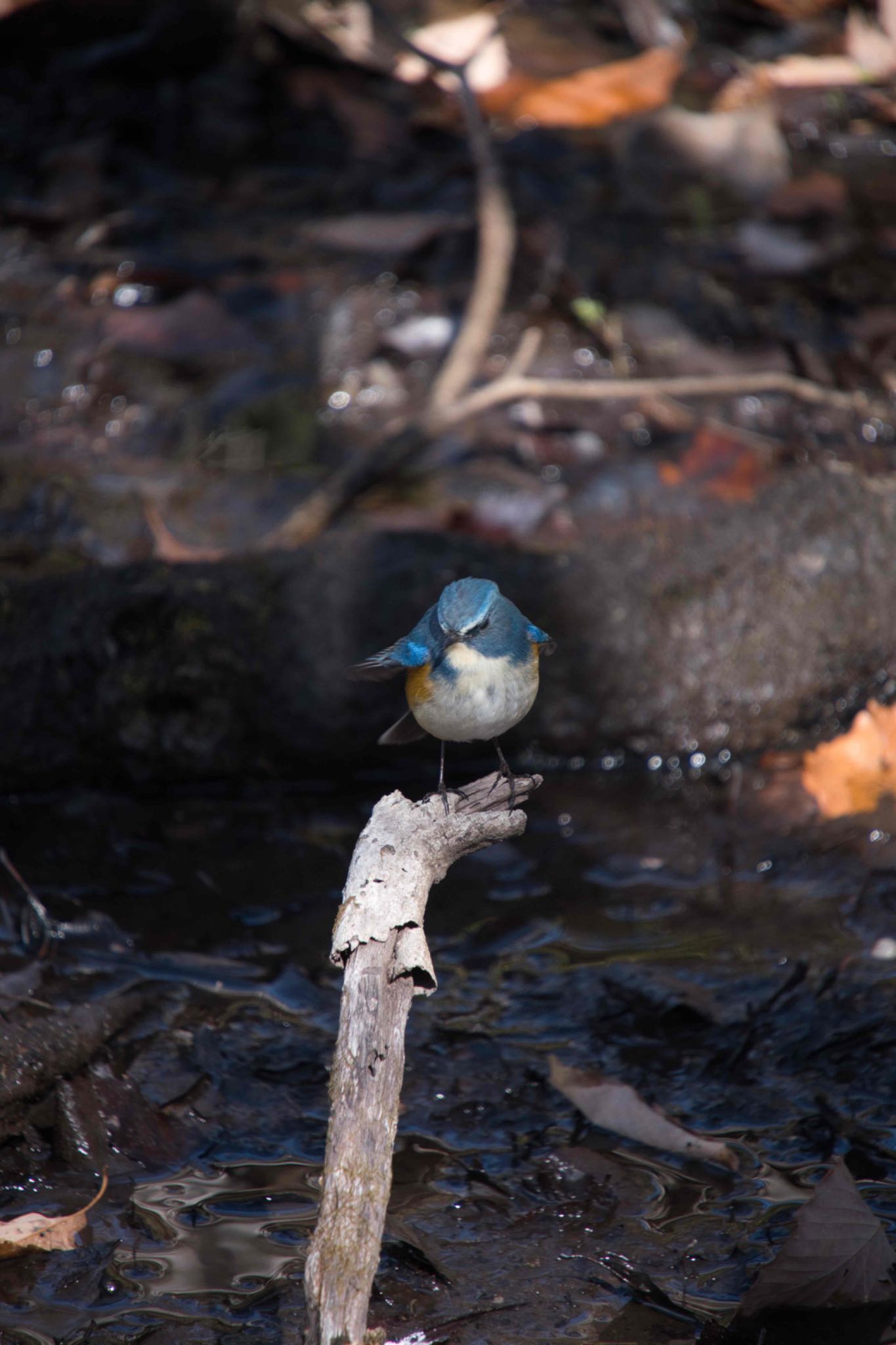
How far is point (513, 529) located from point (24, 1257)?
4096mm

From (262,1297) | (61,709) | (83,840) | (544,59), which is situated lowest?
(83,840)

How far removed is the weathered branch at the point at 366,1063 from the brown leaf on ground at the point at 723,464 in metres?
4.34

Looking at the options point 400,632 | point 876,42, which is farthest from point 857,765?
point 876,42

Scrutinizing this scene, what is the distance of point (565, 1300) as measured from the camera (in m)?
3.12

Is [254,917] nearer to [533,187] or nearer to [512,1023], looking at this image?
[512,1023]

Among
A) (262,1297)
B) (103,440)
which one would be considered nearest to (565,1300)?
(262,1297)

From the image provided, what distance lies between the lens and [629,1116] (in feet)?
12.3

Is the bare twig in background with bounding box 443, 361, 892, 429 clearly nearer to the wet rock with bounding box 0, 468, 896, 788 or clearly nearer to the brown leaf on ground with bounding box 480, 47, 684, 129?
the wet rock with bounding box 0, 468, 896, 788

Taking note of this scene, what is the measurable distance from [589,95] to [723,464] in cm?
321

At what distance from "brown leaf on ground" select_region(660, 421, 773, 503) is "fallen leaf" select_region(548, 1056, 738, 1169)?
3.56 metres

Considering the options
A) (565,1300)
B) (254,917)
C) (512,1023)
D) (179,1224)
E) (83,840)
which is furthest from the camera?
(83,840)

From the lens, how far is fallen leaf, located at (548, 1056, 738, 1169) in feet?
11.9

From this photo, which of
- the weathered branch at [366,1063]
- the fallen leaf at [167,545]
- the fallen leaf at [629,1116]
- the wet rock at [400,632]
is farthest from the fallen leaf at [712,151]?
the weathered branch at [366,1063]

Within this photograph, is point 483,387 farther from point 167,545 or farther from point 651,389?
point 167,545
